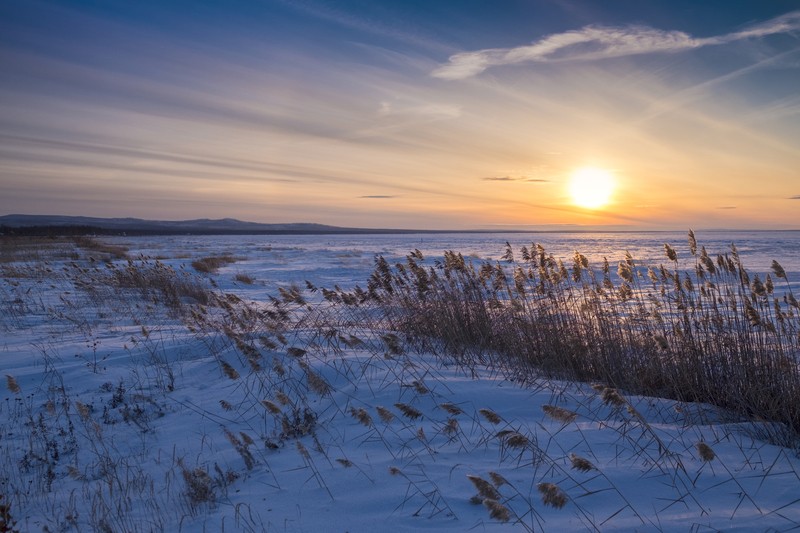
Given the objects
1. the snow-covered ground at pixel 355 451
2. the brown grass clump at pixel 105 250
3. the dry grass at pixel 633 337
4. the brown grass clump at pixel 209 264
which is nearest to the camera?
the snow-covered ground at pixel 355 451

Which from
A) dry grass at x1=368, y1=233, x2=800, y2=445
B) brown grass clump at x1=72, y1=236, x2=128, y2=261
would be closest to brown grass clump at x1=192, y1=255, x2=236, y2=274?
brown grass clump at x1=72, y1=236, x2=128, y2=261

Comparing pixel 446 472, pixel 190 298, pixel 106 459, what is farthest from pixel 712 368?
pixel 190 298

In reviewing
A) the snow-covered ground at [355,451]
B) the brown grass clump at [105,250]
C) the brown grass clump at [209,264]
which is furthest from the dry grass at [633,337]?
the brown grass clump at [105,250]

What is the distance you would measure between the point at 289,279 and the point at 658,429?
58.5 ft

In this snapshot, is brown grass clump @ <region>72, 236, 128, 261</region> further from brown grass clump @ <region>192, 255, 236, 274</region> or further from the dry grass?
the dry grass

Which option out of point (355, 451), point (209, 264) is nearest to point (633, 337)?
point (355, 451)

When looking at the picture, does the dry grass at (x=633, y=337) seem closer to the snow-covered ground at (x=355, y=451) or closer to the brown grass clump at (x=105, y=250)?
the snow-covered ground at (x=355, y=451)

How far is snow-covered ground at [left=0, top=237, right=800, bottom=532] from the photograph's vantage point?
3098mm

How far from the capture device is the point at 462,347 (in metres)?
6.66

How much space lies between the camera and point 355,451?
4016 millimetres

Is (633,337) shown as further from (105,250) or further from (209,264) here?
(105,250)

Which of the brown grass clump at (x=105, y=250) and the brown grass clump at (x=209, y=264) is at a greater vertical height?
the brown grass clump at (x=105, y=250)

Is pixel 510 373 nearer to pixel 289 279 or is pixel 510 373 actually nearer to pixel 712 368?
pixel 712 368

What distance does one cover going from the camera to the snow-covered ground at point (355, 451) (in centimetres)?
310
